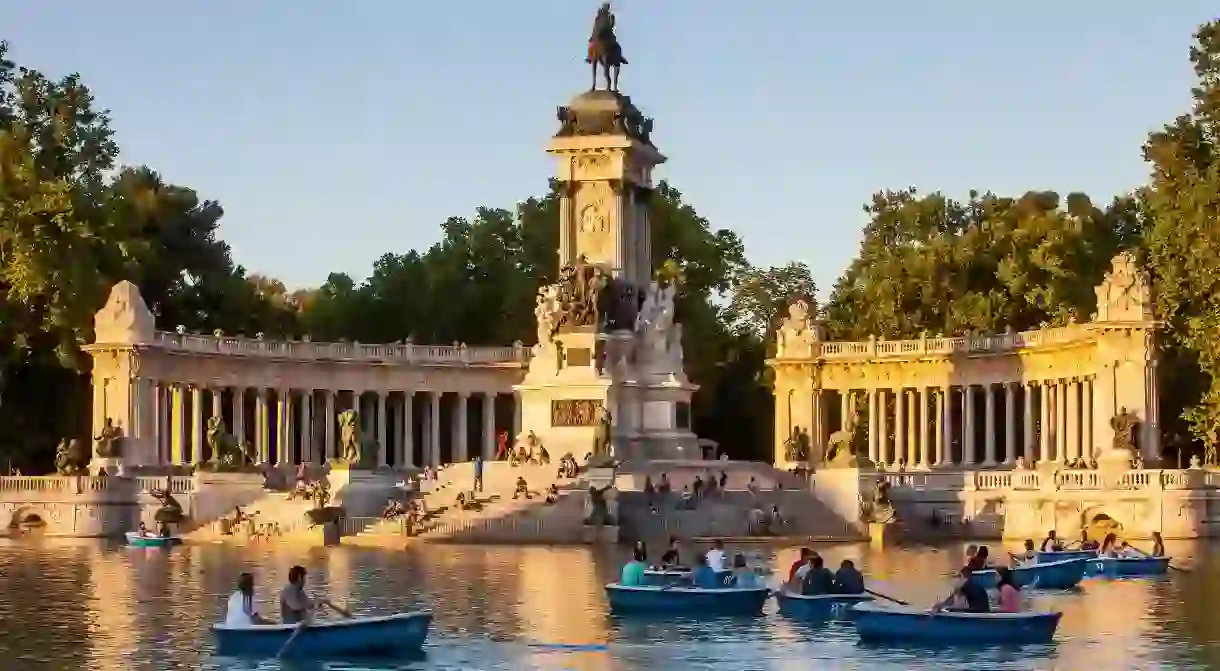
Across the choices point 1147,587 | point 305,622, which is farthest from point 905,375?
point 305,622

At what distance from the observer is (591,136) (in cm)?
8456

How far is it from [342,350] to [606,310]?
18441 mm

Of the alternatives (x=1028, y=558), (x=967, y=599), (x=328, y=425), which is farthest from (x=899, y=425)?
(x=967, y=599)

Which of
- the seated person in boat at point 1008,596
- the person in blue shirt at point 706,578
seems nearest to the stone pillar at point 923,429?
the person in blue shirt at point 706,578

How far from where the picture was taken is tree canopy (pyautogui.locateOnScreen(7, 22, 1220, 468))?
8656 centimetres

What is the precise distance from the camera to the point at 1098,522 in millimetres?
71625

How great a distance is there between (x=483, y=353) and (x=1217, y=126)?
35238 millimetres

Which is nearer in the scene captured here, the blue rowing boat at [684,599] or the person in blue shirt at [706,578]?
the blue rowing boat at [684,599]

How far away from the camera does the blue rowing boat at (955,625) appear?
33.3 metres

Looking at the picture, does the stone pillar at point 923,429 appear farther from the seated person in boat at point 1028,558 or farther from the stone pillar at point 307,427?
Answer: the seated person in boat at point 1028,558

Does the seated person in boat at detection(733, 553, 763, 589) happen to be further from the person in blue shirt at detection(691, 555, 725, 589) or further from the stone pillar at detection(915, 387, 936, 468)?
the stone pillar at detection(915, 387, 936, 468)

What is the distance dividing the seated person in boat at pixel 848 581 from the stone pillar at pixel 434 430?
201 ft

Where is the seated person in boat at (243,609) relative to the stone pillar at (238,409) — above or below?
below

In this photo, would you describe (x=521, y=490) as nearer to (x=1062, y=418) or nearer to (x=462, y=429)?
(x=1062, y=418)
